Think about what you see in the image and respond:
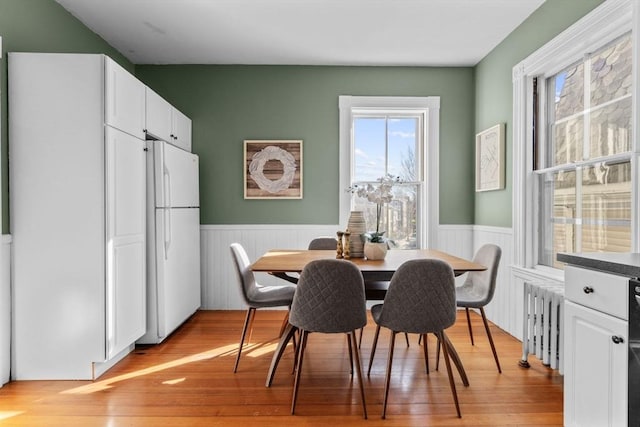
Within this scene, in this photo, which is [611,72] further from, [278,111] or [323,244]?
[278,111]

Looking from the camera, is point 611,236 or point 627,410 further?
point 611,236

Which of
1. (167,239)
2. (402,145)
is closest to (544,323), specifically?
(402,145)

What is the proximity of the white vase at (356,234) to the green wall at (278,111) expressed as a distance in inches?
60.1

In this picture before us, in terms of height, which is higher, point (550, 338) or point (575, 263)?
point (575, 263)

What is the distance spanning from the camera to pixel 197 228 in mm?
4172

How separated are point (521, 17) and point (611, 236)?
6.48 ft

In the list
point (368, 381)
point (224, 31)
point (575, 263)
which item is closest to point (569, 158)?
point (575, 263)

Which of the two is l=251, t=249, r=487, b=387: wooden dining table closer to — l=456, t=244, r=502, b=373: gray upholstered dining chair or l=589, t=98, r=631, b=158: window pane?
l=456, t=244, r=502, b=373: gray upholstered dining chair

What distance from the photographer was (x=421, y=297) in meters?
2.09

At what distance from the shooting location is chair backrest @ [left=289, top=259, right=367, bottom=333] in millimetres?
2064

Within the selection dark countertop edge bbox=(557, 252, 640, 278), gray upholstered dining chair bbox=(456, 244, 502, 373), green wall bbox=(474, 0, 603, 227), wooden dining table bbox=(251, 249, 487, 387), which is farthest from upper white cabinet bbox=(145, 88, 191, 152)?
green wall bbox=(474, 0, 603, 227)

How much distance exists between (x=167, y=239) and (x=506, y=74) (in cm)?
340

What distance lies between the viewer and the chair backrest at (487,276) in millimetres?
2707

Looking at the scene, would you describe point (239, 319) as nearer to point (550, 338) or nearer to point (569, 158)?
point (550, 338)
